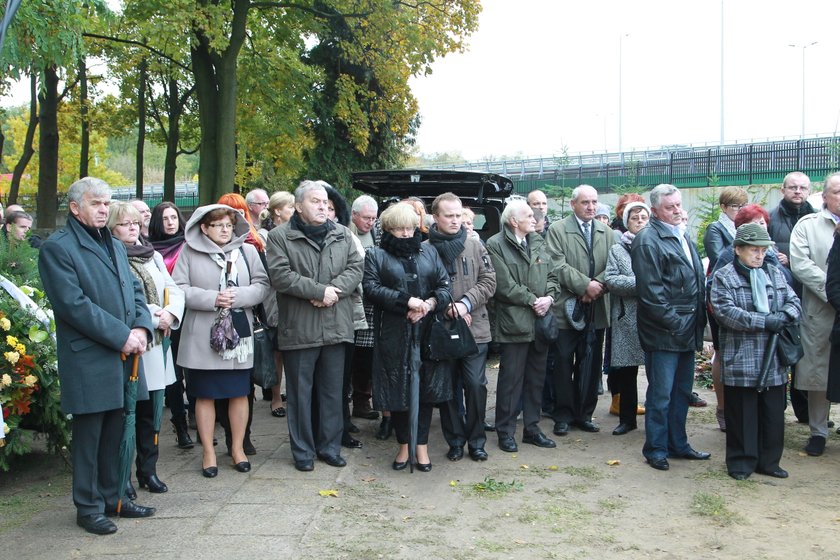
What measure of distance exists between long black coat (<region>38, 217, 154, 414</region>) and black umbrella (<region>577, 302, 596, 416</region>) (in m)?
4.11

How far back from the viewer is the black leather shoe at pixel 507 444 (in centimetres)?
702

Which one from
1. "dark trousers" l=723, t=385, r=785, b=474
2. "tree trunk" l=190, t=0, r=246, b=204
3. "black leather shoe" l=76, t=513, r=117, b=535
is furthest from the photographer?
"tree trunk" l=190, t=0, r=246, b=204

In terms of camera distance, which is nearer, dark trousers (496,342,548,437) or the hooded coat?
the hooded coat

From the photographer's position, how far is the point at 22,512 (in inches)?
219

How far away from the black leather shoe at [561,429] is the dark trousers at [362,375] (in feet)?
5.72

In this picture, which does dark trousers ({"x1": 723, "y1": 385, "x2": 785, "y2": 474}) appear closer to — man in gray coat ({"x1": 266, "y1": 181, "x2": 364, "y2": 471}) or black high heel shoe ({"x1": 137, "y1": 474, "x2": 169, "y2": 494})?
man in gray coat ({"x1": 266, "y1": 181, "x2": 364, "y2": 471})

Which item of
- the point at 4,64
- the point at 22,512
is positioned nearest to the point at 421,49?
the point at 4,64

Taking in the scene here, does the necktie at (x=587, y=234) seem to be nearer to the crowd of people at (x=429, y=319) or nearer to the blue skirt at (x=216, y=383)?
the crowd of people at (x=429, y=319)

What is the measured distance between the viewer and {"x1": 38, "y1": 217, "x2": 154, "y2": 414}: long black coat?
4844mm

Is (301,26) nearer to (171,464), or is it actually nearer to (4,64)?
(4,64)

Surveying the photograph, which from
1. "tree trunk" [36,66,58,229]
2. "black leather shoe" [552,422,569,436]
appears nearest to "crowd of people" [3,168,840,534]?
"black leather shoe" [552,422,569,436]

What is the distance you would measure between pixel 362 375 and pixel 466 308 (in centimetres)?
198

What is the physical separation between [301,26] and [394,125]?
3.59 metres

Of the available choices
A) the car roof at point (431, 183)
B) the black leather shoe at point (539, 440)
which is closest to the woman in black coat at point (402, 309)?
the black leather shoe at point (539, 440)
